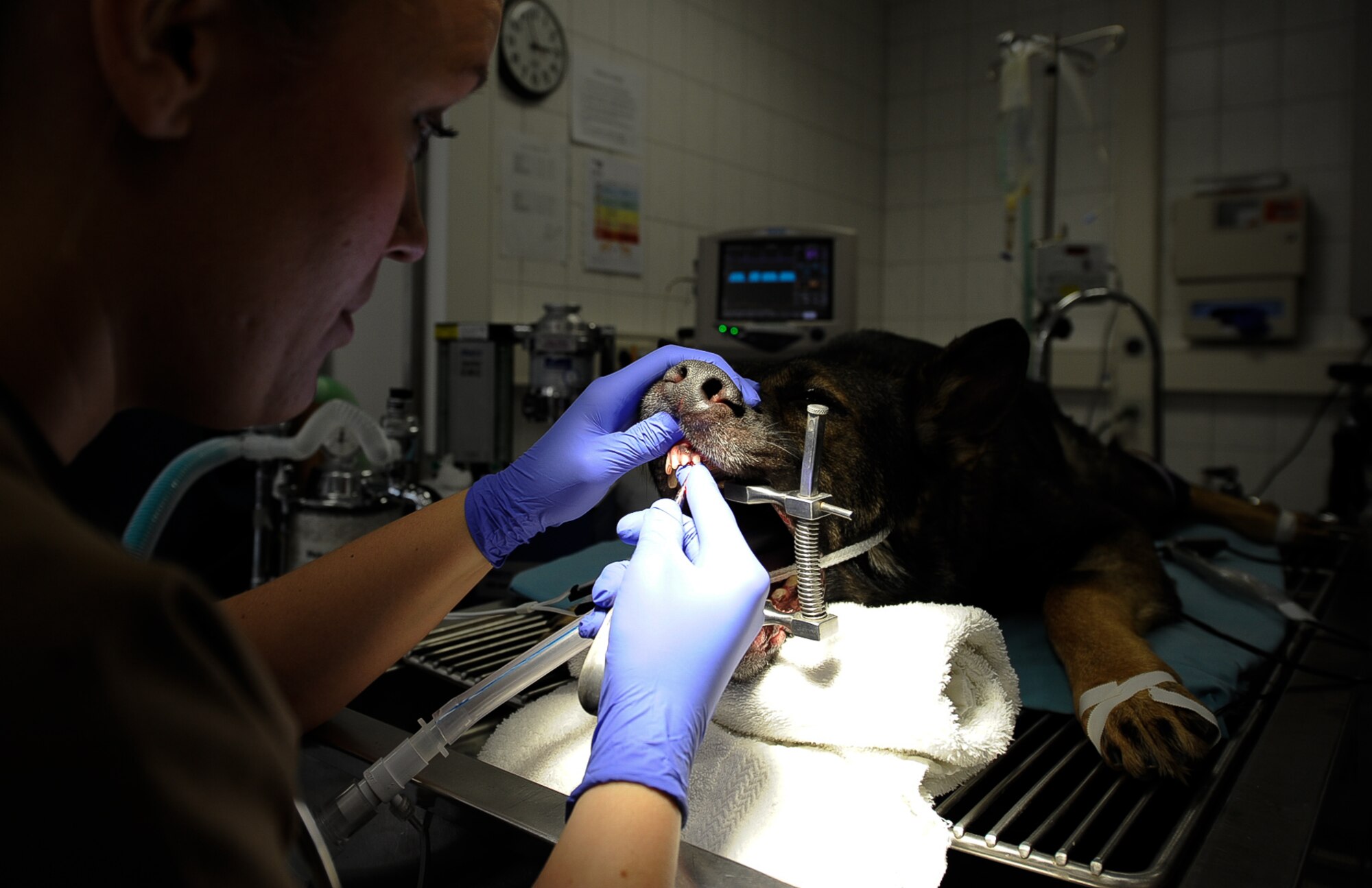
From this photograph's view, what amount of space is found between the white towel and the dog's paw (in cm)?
10

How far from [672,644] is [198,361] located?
354mm

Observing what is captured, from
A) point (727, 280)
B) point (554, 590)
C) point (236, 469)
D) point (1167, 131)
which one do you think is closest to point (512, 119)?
point (727, 280)

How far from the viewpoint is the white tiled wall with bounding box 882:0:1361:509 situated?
378 centimetres

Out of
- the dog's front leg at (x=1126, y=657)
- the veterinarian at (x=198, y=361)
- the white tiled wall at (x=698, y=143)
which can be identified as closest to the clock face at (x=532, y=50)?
the white tiled wall at (x=698, y=143)

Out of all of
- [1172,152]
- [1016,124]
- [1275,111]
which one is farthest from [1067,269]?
[1275,111]

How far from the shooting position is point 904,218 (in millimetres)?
4977

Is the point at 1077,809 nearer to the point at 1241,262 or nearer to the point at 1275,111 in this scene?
the point at 1241,262

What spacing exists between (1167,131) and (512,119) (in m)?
3.16

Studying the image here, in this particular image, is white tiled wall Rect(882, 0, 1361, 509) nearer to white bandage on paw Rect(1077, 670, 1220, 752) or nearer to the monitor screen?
the monitor screen

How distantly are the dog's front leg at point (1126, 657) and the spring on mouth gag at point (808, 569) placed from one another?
360 mm

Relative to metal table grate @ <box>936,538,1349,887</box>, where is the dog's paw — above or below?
above

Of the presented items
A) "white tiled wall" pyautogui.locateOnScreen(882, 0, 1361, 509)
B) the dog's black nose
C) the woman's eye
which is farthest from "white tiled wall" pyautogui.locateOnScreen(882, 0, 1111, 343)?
the woman's eye

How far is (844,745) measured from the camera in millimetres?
775

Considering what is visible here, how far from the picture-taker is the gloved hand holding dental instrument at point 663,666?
0.51 metres
